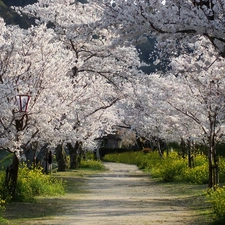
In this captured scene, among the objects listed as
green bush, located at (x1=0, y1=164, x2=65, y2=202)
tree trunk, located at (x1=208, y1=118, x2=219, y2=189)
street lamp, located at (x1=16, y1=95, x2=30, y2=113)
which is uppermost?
street lamp, located at (x1=16, y1=95, x2=30, y2=113)

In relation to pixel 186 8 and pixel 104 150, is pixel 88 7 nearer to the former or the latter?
pixel 186 8

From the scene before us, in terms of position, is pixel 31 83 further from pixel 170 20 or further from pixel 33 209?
pixel 170 20

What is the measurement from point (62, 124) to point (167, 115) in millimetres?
6923

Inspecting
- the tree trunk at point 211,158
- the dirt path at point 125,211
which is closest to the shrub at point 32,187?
the dirt path at point 125,211

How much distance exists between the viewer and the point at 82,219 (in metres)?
10.6

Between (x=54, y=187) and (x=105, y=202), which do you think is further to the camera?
(x=54, y=187)

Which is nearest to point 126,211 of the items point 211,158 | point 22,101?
point 22,101

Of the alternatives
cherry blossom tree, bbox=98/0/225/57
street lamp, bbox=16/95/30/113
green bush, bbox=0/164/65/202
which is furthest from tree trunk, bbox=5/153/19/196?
cherry blossom tree, bbox=98/0/225/57

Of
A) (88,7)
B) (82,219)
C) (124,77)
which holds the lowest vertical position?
(82,219)

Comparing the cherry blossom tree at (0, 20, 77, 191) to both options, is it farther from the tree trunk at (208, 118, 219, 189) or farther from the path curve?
the tree trunk at (208, 118, 219, 189)

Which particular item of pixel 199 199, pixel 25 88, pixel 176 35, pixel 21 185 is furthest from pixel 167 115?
Answer: pixel 176 35

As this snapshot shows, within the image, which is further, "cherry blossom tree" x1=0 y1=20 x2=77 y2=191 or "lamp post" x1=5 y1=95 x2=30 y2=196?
"cherry blossom tree" x1=0 y1=20 x2=77 y2=191

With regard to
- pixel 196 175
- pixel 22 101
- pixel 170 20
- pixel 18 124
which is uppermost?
pixel 170 20

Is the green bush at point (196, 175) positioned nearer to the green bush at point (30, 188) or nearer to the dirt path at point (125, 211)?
the dirt path at point (125, 211)
